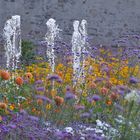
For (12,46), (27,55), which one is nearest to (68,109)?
(12,46)

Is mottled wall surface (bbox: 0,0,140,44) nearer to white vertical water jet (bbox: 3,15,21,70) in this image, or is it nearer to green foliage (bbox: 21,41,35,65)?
white vertical water jet (bbox: 3,15,21,70)

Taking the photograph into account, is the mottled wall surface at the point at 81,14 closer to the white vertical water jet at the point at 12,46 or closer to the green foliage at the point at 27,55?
the white vertical water jet at the point at 12,46

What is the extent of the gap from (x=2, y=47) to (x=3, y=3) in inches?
70.1

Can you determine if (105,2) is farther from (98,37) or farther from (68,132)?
(68,132)

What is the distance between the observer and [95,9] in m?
13.2

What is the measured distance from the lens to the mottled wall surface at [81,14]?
13.1 meters

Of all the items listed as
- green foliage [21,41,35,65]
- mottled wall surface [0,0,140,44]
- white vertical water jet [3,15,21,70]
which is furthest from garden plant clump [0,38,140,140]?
mottled wall surface [0,0,140,44]

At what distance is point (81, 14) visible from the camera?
43.4ft

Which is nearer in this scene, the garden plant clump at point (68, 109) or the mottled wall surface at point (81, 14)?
the garden plant clump at point (68, 109)

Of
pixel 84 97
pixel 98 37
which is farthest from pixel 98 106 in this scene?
pixel 98 37

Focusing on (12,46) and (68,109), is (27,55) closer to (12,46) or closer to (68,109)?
(12,46)

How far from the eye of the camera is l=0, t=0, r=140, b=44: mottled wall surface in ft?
43.0

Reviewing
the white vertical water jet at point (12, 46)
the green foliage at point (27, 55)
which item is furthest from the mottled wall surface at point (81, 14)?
the green foliage at point (27, 55)

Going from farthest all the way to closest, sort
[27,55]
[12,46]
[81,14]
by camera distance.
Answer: [81,14] < [27,55] < [12,46]
